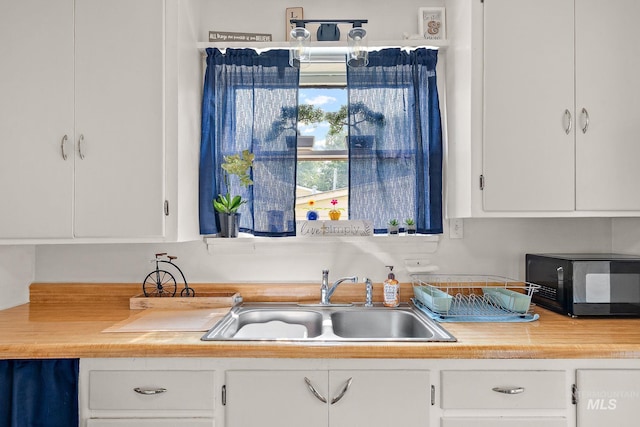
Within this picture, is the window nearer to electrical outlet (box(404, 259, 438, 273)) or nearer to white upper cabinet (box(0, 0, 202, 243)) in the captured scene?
electrical outlet (box(404, 259, 438, 273))

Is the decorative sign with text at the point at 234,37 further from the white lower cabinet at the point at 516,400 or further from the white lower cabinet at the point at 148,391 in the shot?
the white lower cabinet at the point at 516,400

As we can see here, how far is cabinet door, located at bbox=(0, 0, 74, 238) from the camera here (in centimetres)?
173

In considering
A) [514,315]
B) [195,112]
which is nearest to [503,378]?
[514,315]

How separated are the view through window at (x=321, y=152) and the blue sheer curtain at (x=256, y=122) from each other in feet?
0.45

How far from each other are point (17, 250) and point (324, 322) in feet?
4.97

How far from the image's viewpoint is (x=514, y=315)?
5.75ft

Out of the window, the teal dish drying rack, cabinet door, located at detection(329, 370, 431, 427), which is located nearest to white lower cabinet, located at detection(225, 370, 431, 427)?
cabinet door, located at detection(329, 370, 431, 427)

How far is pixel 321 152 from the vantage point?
7.50 feet

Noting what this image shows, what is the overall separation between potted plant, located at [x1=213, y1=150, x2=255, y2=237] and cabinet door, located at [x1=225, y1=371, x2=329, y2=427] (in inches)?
32.7

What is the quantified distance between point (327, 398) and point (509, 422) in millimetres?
610

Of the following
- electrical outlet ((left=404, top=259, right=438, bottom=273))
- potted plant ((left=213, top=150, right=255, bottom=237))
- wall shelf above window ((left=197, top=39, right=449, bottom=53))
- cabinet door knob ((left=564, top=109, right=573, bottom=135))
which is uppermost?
wall shelf above window ((left=197, top=39, right=449, bottom=53))

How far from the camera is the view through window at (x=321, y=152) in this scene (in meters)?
2.28

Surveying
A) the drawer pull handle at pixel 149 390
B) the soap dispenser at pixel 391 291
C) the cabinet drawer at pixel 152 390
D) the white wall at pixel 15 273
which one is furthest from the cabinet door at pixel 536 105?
the white wall at pixel 15 273

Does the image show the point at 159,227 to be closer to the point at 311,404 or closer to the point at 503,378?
the point at 311,404
